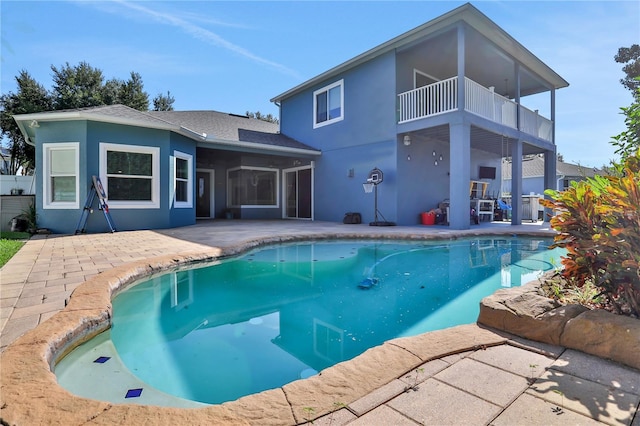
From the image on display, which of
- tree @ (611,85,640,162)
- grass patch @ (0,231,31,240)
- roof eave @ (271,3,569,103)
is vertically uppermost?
roof eave @ (271,3,569,103)

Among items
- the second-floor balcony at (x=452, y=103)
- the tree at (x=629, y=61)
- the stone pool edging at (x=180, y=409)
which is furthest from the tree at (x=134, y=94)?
the tree at (x=629, y=61)

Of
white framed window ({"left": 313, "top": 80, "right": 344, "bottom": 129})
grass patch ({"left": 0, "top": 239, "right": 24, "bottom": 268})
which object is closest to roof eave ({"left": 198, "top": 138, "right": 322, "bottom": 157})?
white framed window ({"left": 313, "top": 80, "right": 344, "bottom": 129})

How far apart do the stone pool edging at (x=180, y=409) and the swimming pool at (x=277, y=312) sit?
194 mm

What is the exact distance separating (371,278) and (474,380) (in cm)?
278

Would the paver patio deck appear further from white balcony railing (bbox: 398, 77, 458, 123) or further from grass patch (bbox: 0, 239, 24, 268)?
white balcony railing (bbox: 398, 77, 458, 123)

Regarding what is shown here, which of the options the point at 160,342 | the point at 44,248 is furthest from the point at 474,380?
the point at 44,248

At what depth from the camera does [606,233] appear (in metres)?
1.97

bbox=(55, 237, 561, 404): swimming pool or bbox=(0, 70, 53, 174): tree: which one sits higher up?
bbox=(0, 70, 53, 174): tree

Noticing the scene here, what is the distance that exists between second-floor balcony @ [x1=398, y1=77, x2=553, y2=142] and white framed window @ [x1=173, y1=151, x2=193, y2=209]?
6.33 meters

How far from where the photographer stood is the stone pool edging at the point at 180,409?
1.24 metres

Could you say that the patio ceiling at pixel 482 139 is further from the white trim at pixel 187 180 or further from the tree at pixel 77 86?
the tree at pixel 77 86

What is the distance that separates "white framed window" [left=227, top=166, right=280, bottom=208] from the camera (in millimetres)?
13070

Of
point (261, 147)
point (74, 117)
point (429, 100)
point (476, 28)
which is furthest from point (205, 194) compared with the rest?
point (476, 28)

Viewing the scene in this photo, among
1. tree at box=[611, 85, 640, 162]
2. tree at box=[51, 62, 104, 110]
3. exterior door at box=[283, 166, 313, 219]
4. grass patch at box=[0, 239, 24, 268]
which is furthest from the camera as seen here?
tree at box=[51, 62, 104, 110]
